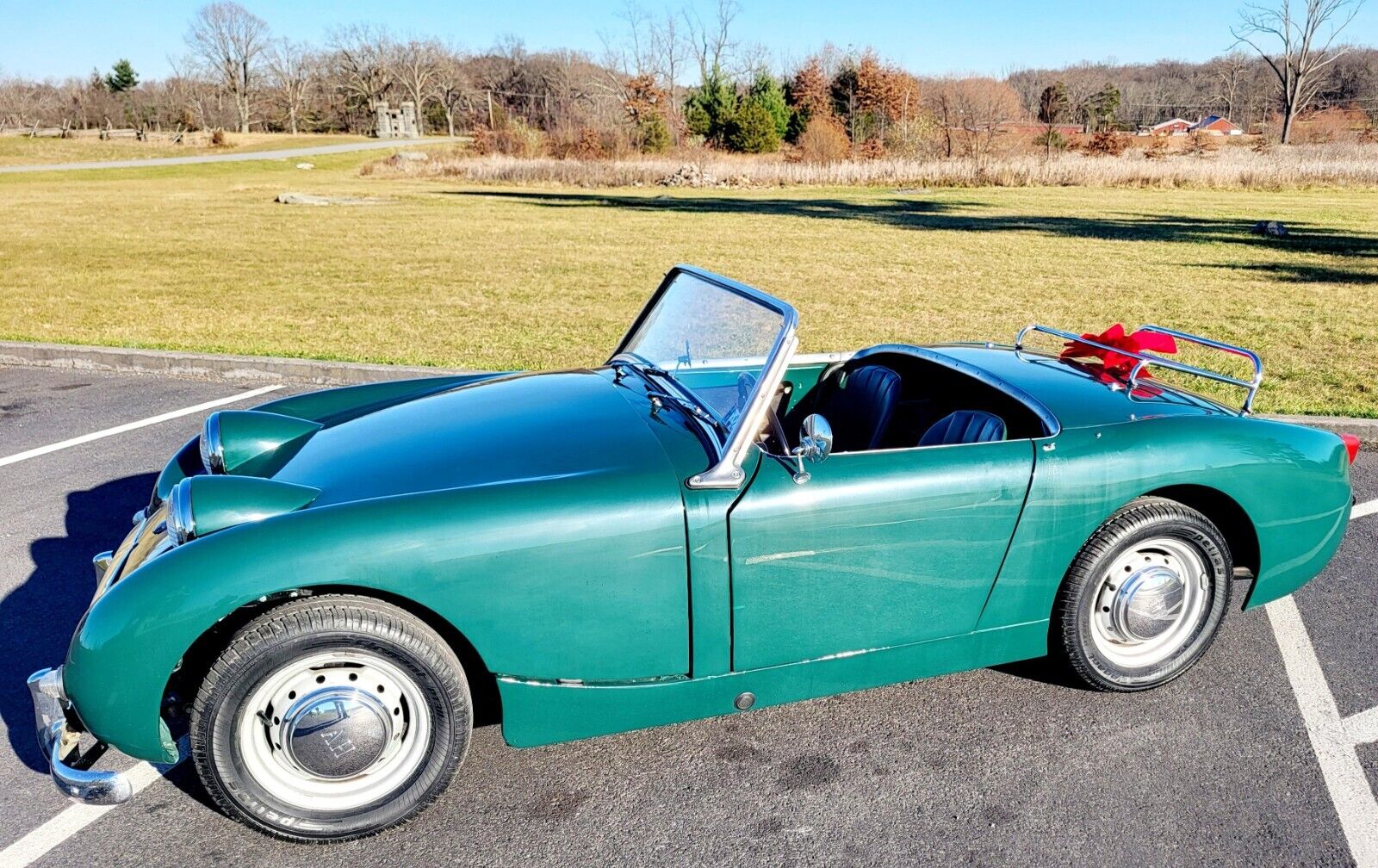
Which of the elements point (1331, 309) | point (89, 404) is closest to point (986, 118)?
point (1331, 309)

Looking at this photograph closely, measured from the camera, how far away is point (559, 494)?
98.7 inches

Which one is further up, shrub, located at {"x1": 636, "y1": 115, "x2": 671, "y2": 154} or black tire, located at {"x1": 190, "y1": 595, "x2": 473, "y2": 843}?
shrub, located at {"x1": 636, "y1": 115, "x2": 671, "y2": 154}

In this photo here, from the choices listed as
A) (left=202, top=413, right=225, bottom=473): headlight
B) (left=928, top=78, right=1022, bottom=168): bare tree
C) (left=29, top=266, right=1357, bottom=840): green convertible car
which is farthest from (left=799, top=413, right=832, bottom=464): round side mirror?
(left=928, top=78, right=1022, bottom=168): bare tree

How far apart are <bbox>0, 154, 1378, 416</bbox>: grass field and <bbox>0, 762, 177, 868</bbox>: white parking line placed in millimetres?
4962

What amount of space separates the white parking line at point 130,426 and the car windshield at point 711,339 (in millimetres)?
4040

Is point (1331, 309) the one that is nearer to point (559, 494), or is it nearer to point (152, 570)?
point (559, 494)

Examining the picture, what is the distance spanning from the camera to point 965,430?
3.15 m

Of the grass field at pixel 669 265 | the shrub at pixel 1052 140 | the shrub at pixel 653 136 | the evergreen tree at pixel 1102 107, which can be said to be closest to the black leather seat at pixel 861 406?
Result: the grass field at pixel 669 265

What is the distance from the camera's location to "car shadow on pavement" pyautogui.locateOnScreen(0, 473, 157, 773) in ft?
10.1

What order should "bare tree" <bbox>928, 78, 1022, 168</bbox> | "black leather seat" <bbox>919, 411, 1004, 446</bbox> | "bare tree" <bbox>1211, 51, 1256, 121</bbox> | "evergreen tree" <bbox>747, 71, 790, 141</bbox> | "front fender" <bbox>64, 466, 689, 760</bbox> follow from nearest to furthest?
"front fender" <bbox>64, 466, 689, 760</bbox> → "black leather seat" <bbox>919, 411, 1004, 446</bbox> → "bare tree" <bbox>928, 78, 1022, 168</bbox> → "evergreen tree" <bbox>747, 71, 790, 141</bbox> → "bare tree" <bbox>1211, 51, 1256, 121</bbox>

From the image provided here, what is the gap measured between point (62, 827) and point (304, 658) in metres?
0.89

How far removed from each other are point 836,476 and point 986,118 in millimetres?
46826

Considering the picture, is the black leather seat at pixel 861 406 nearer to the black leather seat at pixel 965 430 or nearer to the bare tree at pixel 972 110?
the black leather seat at pixel 965 430

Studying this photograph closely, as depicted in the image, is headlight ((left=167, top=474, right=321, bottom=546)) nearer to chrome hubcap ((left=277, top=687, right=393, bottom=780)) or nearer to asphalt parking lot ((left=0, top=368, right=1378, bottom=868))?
chrome hubcap ((left=277, top=687, right=393, bottom=780))
